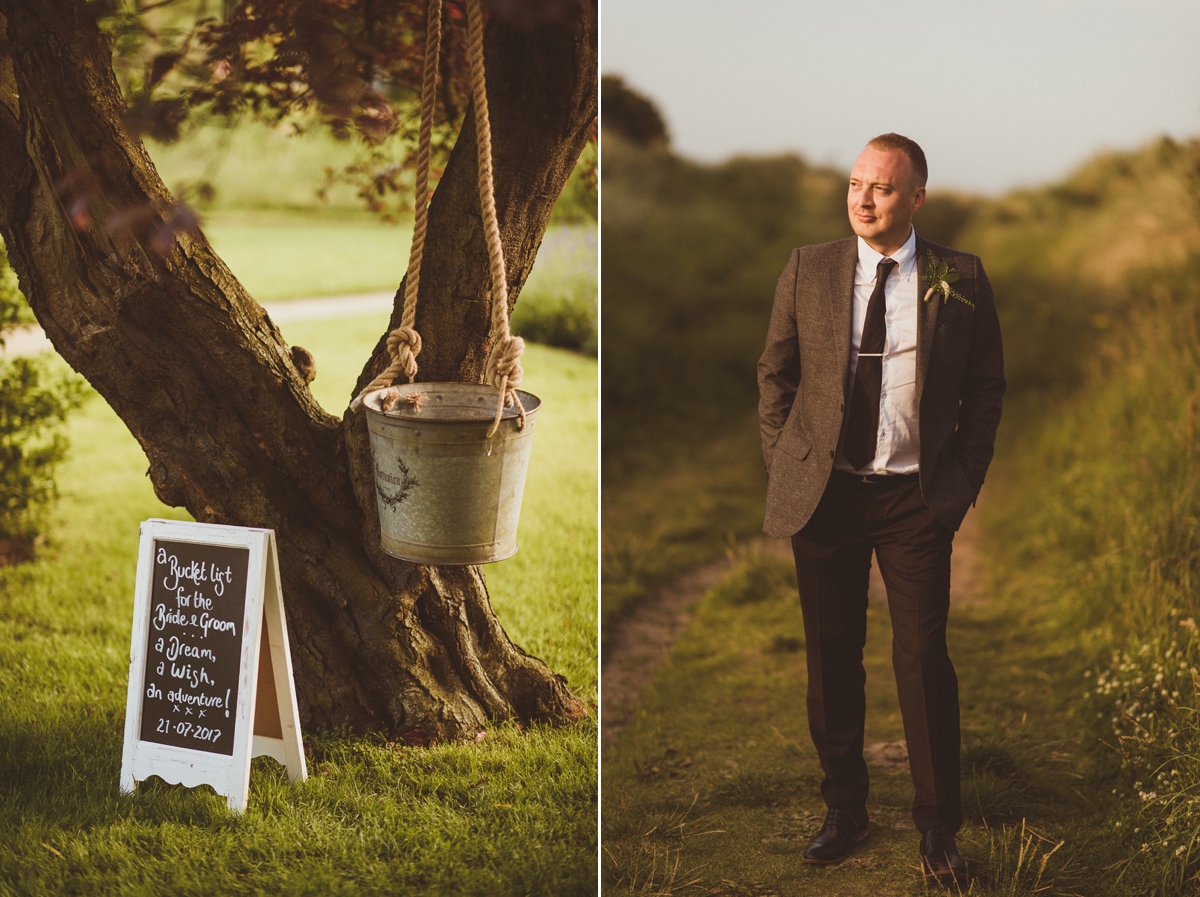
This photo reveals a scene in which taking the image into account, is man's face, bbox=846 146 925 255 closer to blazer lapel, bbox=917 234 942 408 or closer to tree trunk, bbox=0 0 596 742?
blazer lapel, bbox=917 234 942 408

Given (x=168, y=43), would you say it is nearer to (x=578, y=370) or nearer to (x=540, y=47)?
(x=540, y=47)

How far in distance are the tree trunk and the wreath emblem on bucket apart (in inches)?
31.5

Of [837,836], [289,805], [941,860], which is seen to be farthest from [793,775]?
[289,805]

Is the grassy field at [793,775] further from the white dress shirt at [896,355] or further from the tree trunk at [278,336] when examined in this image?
the white dress shirt at [896,355]

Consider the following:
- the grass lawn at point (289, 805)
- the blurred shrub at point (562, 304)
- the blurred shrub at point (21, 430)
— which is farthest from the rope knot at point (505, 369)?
the blurred shrub at point (562, 304)

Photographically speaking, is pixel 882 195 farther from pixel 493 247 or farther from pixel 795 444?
pixel 493 247

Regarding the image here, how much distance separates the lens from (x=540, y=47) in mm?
3189

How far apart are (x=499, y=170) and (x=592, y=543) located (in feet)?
9.89

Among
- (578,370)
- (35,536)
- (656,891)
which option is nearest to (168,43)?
(656,891)

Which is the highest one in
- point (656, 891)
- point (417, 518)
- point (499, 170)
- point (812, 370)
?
point (499, 170)

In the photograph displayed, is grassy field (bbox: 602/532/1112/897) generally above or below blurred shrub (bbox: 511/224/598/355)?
below

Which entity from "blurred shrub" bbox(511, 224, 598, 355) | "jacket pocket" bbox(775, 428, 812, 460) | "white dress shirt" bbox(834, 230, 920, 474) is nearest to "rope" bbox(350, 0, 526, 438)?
"jacket pocket" bbox(775, 428, 812, 460)

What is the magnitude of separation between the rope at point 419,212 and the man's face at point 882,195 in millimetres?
1080

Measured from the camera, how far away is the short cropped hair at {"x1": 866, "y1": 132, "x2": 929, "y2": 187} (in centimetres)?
280
